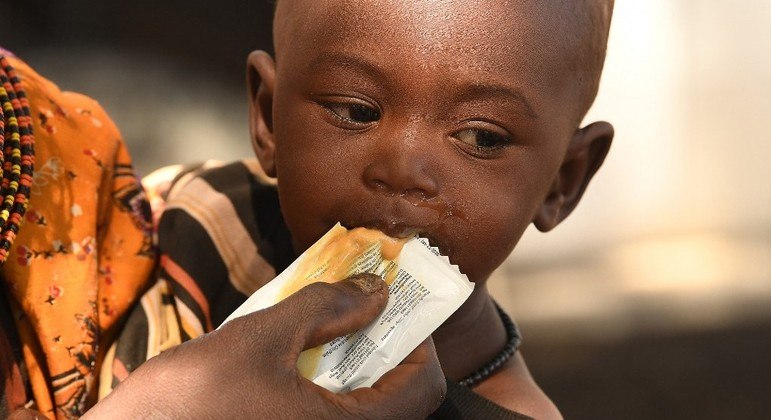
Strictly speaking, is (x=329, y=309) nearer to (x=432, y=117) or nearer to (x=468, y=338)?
(x=432, y=117)

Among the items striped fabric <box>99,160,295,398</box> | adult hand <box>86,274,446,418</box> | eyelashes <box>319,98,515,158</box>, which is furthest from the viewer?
striped fabric <box>99,160,295,398</box>

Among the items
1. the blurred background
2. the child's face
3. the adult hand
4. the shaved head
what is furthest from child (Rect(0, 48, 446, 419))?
the blurred background

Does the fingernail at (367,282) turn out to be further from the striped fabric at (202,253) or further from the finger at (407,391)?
the striped fabric at (202,253)

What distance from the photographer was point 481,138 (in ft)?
2.75

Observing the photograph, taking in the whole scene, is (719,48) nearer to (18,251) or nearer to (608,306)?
(608,306)

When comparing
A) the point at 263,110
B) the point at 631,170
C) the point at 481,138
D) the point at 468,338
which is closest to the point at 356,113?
the point at 481,138

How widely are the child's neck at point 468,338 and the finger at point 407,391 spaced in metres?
0.26

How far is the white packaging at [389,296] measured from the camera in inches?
28.0

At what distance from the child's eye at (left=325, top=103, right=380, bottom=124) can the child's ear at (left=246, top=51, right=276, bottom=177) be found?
0.54 feet

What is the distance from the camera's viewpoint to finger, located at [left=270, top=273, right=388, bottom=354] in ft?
2.12

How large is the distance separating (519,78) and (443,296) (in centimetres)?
21

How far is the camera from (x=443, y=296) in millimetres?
757

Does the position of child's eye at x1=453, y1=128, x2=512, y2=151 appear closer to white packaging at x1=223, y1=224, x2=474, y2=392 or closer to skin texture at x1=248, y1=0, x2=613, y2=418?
skin texture at x1=248, y1=0, x2=613, y2=418

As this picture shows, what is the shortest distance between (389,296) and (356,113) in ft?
0.58
